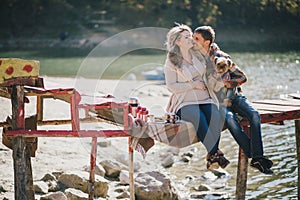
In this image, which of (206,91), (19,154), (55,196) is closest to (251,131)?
(206,91)

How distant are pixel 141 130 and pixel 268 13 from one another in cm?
3766

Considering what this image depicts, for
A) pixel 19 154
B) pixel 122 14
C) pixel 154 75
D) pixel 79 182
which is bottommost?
pixel 79 182

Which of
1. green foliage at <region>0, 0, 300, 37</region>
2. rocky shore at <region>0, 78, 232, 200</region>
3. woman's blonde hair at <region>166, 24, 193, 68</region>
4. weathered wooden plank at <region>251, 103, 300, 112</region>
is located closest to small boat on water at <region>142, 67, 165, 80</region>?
rocky shore at <region>0, 78, 232, 200</region>

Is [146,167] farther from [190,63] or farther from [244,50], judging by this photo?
[244,50]

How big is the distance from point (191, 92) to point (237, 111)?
59 centimetres

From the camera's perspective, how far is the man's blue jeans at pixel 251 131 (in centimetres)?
702

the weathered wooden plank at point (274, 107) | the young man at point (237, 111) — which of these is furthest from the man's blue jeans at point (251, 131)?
the weathered wooden plank at point (274, 107)

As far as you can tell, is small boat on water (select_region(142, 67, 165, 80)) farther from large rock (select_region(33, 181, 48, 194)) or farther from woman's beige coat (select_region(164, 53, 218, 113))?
woman's beige coat (select_region(164, 53, 218, 113))

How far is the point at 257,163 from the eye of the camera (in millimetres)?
7004

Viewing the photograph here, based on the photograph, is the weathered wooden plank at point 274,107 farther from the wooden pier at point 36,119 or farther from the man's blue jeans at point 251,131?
the man's blue jeans at point 251,131

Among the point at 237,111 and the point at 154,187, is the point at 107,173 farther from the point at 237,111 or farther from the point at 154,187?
the point at 237,111

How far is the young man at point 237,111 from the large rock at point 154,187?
217 centimetres

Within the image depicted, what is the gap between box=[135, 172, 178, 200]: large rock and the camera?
9.00 m

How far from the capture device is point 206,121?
6.95 meters
